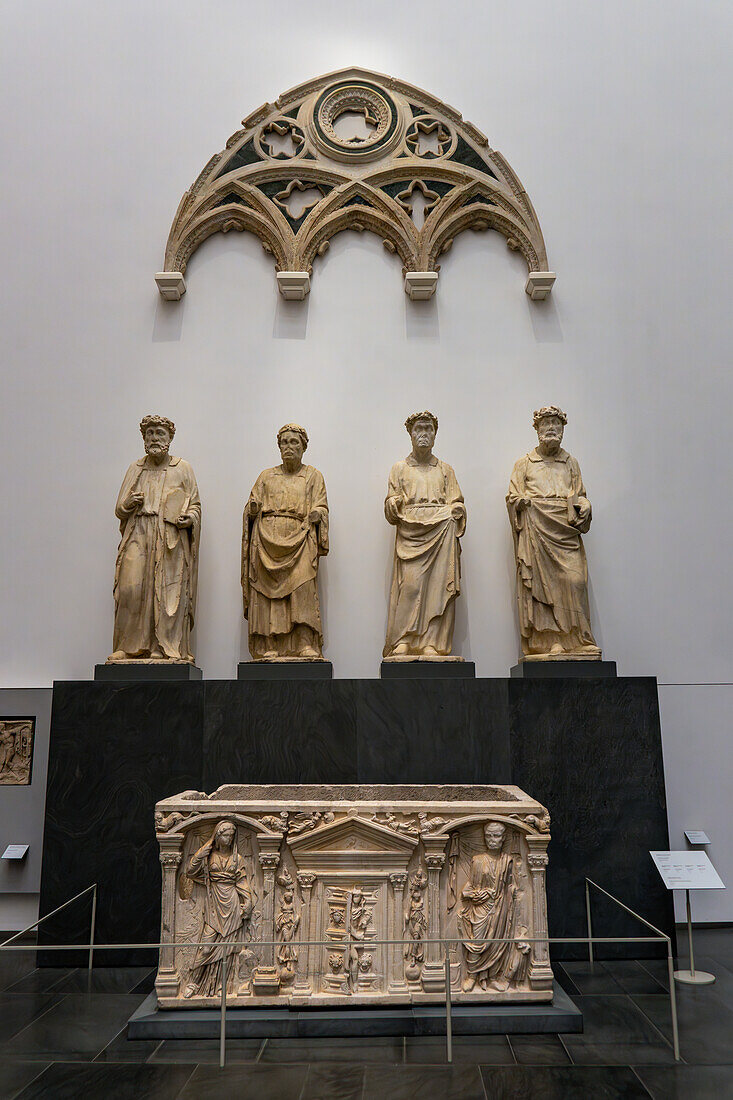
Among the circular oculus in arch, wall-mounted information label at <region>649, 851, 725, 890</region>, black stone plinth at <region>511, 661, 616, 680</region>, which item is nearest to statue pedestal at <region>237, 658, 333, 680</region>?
black stone plinth at <region>511, 661, 616, 680</region>

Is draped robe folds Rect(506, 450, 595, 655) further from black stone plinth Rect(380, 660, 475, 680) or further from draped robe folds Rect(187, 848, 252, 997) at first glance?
draped robe folds Rect(187, 848, 252, 997)

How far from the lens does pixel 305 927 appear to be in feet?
16.1

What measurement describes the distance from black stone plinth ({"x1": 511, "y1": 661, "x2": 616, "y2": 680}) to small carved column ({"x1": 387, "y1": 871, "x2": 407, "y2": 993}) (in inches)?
89.3

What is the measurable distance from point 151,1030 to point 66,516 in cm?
479

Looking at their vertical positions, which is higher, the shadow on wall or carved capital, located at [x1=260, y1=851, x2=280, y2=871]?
the shadow on wall

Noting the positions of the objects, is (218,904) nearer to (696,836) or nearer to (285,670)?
(285,670)

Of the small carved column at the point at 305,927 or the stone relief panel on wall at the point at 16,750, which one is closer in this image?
the small carved column at the point at 305,927

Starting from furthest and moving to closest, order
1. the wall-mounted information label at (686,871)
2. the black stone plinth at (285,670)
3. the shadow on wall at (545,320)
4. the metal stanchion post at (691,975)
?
the shadow on wall at (545,320), the black stone plinth at (285,670), the metal stanchion post at (691,975), the wall-mounted information label at (686,871)

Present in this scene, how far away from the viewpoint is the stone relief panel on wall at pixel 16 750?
738 centimetres

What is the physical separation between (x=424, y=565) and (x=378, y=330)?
261 cm

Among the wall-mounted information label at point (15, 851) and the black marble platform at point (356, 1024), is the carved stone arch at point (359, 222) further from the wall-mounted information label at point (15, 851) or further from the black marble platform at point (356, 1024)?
the black marble platform at point (356, 1024)

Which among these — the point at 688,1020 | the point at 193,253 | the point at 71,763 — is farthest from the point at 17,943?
the point at 193,253

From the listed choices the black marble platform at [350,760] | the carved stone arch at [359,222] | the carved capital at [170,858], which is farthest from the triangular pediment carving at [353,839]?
the carved stone arch at [359,222]

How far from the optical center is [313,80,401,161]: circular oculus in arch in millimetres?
8734
